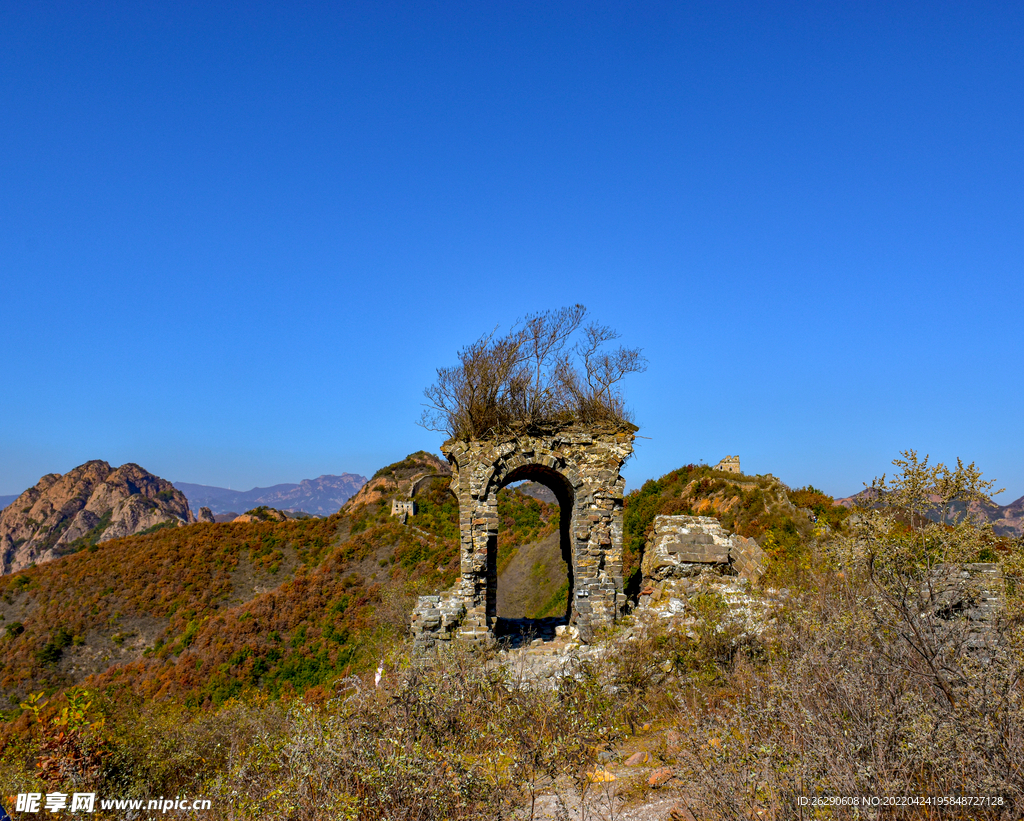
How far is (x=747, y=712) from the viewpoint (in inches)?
174

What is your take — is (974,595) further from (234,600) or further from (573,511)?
(234,600)

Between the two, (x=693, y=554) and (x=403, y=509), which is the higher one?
(x=403, y=509)

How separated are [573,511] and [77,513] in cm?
8671

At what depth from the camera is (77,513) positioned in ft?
239

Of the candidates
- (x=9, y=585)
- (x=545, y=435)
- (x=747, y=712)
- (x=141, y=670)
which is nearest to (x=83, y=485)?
Result: (x=9, y=585)

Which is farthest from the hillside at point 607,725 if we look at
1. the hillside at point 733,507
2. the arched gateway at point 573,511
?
the arched gateway at point 573,511

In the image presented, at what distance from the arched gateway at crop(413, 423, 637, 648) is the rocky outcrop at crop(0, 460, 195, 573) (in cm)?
6998

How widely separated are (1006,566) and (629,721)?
4.37 metres

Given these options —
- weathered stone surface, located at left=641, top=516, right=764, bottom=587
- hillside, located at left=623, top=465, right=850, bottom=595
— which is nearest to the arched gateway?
weathered stone surface, located at left=641, top=516, right=764, bottom=587

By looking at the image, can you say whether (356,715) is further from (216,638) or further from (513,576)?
(216,638)

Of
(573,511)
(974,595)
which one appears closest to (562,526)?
(573,511)

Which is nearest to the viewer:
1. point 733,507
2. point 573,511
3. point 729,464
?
point 573,511

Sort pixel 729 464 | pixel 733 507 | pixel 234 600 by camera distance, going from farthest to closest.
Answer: pixel 234 600
pixel 729 464
pixel 733 507

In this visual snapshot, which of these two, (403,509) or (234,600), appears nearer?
(234,600)
